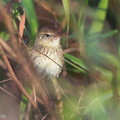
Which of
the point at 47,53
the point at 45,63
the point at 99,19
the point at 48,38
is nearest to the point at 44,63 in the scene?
the point at 45,63

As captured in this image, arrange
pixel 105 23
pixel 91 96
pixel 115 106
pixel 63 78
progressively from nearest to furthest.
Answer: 1. pixel 115 106
2. pixel 91 96
3. pixel 63 78
4. pixel 105 23

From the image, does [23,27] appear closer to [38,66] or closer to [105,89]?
[38,66]

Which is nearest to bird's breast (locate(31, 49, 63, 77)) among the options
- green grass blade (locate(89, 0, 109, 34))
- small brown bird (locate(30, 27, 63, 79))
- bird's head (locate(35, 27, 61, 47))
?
small brown bird (locate(30, 27, 63, 79))

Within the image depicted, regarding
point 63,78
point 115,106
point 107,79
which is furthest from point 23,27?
point 115,106

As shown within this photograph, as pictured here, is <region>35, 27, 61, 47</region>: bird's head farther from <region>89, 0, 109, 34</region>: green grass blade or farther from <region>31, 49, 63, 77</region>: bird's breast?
<region>89, 0, 109, 34</region>: green grass blade

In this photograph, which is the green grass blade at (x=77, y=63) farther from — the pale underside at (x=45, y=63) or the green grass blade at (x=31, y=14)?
the green grass blade at (x=31, y=14)

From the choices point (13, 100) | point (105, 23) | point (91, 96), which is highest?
point (105, 23)

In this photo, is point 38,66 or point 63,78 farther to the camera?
point 63,78
